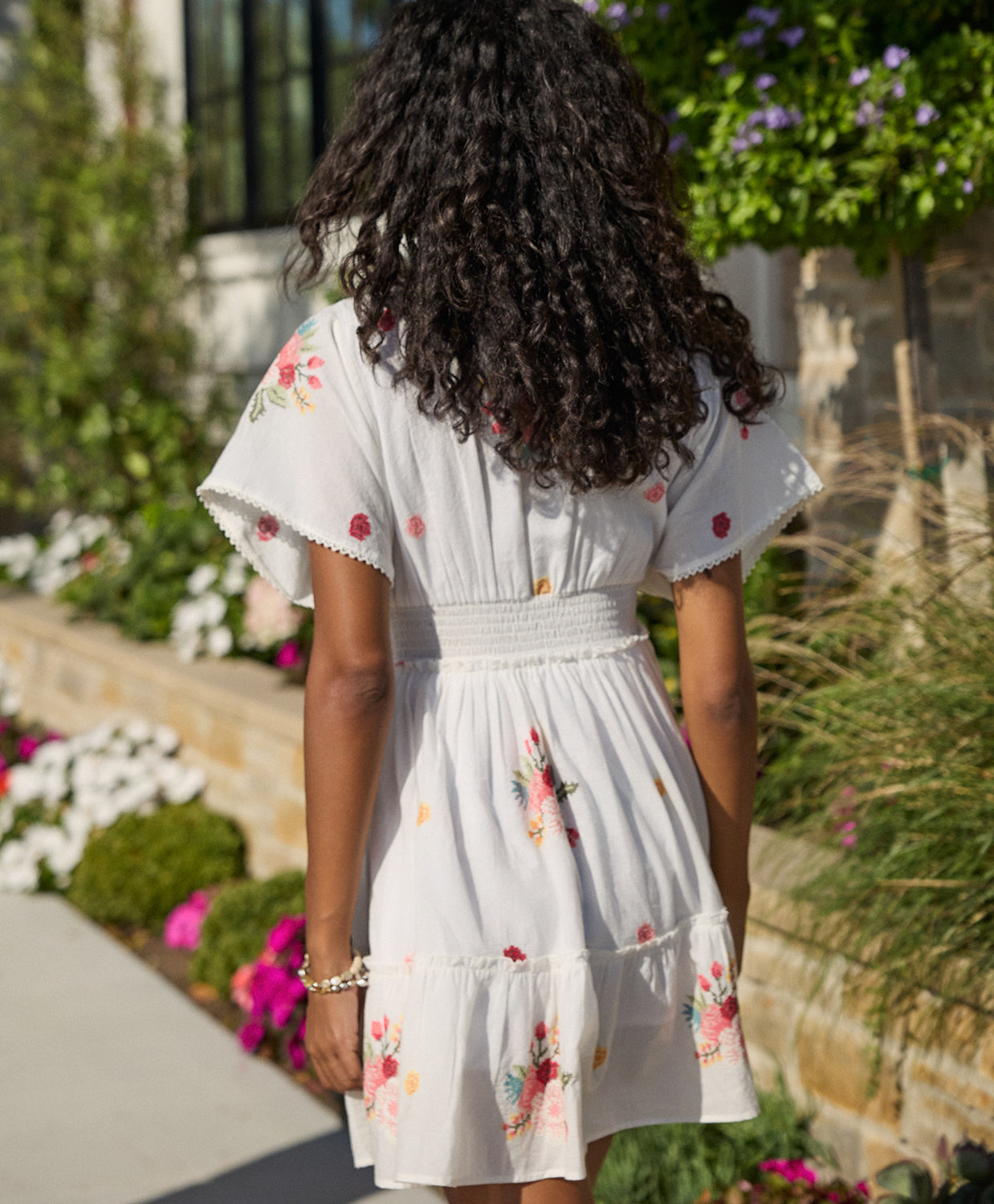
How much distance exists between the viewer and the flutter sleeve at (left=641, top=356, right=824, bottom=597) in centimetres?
161

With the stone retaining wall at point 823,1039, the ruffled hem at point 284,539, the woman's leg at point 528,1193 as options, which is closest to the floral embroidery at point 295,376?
the ruffled hem at point 284,539

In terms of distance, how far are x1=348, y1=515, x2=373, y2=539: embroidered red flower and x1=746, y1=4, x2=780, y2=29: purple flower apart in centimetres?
232

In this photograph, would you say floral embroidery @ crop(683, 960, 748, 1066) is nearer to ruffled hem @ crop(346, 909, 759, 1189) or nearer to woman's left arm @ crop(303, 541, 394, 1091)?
ruffled hem @ crop(346, 909, 759, 1189)

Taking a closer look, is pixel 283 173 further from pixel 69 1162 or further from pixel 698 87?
pixel 69 1162

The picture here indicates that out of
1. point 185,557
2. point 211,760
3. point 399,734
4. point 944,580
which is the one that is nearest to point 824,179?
point 944,580

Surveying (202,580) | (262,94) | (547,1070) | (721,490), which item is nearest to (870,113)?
(721,490)

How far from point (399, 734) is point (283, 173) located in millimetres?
6272

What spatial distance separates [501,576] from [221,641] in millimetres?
3669

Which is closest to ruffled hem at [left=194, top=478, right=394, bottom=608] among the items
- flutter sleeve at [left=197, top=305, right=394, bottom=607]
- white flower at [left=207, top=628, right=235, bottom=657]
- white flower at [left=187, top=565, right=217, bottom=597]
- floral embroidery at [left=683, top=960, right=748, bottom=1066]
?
flutter sleeve at [left=197, top=305, right=394, bottom=607]

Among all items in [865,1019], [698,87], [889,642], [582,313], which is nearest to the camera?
[582,313]

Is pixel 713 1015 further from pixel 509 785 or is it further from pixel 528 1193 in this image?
pixel 509 785

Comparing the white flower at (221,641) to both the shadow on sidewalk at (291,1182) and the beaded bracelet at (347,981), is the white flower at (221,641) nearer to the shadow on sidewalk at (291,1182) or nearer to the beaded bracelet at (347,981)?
the shadow on sidewalk at (291,1182)

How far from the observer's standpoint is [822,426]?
4211 millimetres

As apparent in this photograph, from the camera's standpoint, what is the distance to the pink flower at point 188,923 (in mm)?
4203
